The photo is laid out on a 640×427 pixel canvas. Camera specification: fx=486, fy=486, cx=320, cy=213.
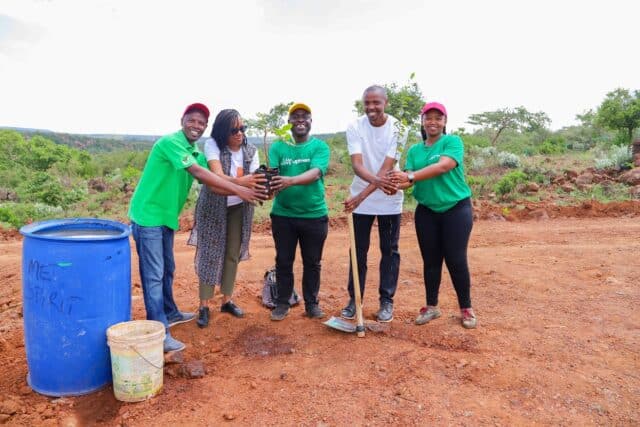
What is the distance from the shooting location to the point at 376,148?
11.7 ft

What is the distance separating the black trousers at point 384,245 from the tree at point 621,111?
44.1 feet

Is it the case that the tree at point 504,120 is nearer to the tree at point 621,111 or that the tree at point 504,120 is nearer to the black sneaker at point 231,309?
the tree at point 621,111

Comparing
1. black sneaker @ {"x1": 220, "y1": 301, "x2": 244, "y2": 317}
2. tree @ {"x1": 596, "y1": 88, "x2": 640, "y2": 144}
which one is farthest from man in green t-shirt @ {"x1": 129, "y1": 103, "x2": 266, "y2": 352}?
tree @ {"x1": 596, "y1": 88, "x2": 640, "y2": 144}

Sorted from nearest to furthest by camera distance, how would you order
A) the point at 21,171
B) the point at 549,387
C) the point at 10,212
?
1. the point at 549,387
2. the point at 10,212
3. the point at 21,171

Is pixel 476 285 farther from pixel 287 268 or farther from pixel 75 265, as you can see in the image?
pixel 75 265

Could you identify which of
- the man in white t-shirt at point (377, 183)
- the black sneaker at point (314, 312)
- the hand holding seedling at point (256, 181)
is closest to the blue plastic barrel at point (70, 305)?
the hand holding seedling at point (256, 181)

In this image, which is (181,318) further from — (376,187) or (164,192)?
(376,187)

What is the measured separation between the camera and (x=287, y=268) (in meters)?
3.76

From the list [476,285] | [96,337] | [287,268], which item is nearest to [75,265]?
[96,337]

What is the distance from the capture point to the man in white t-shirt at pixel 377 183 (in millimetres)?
3414

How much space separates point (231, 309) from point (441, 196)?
187 centimetres

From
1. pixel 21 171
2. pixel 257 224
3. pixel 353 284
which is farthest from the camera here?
pixel 21 171

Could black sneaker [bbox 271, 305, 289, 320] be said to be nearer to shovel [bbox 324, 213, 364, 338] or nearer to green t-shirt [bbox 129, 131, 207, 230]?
shovel [bbox 324, 213, 364, 338]

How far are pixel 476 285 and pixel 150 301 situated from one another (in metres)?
2.99
